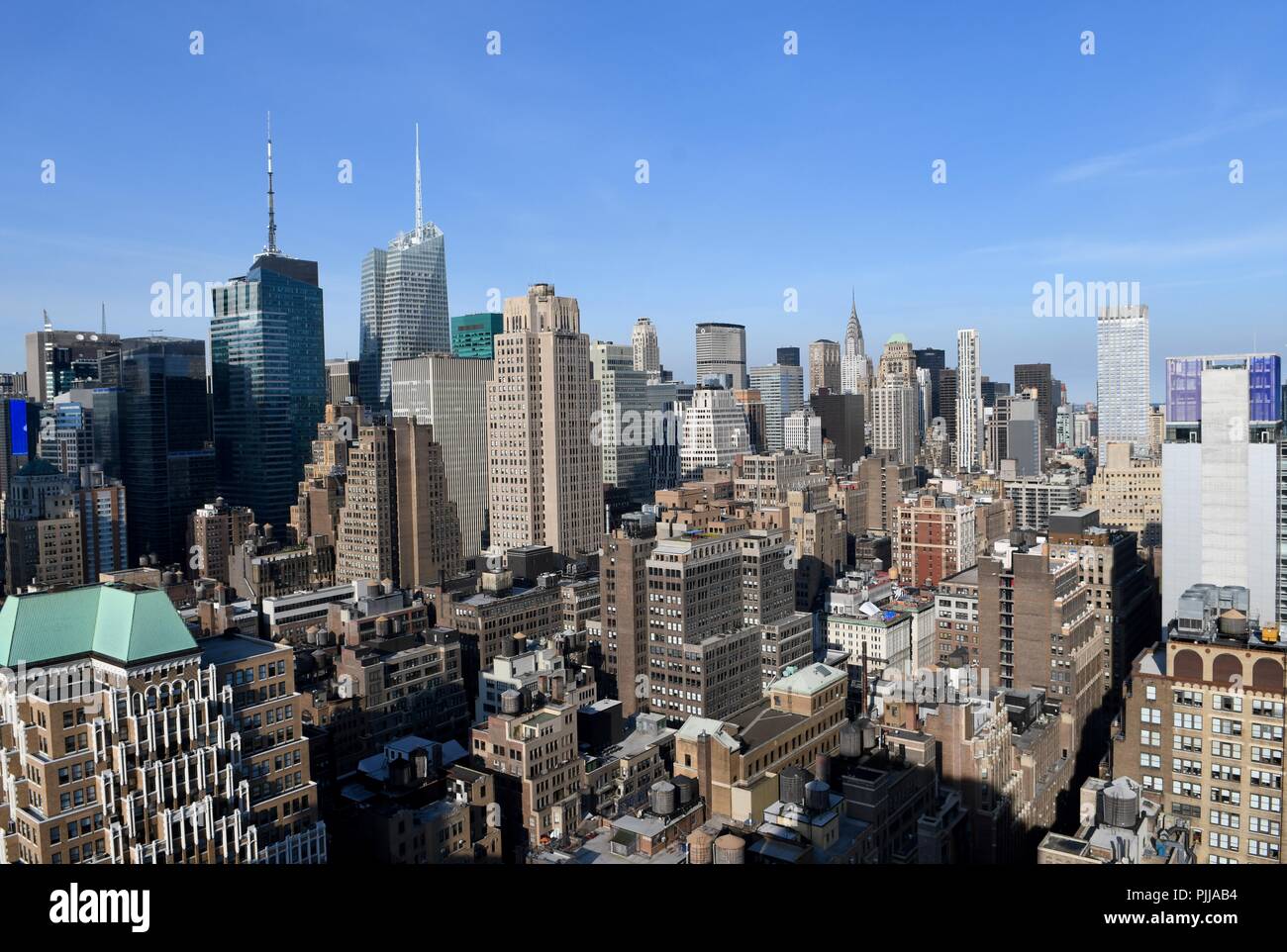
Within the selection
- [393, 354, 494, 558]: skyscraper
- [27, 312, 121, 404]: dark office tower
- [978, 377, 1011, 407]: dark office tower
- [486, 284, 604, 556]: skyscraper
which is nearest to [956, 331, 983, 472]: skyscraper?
[978, 377, 1011, 407]: dark office tower

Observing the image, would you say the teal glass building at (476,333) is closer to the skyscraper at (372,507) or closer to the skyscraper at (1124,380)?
the skyscraper at (372,507)

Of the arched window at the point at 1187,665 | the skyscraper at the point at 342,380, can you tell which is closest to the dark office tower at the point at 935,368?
the skyscraper at the point at 342,380

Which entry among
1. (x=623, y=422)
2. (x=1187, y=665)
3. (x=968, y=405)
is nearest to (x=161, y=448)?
(x=623, y=422)

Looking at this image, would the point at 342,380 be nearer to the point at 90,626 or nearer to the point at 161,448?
the point at 161,448

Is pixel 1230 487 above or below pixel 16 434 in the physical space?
below

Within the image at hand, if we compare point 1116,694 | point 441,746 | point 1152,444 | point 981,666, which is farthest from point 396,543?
point 1152,444

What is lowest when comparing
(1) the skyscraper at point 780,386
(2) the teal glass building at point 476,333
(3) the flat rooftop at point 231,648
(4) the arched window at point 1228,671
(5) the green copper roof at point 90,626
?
(4) the arched window at point 1228,671
